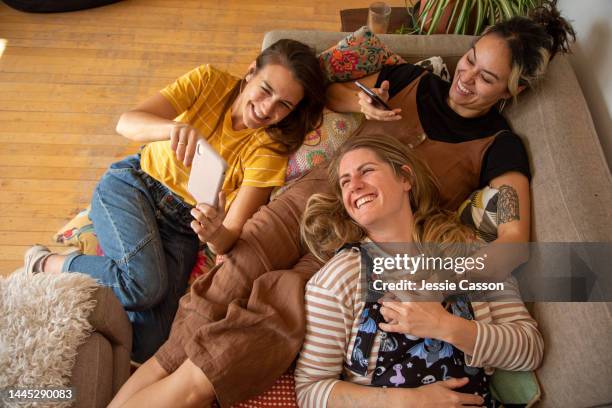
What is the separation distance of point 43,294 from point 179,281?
1.49 ft

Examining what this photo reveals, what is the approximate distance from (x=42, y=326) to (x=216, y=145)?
78 centimetres

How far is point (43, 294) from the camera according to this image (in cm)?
123

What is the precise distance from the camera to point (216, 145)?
1627mm

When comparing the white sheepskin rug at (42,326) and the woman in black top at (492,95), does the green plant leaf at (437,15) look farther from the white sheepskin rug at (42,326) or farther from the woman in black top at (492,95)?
the white sheepskin rug at (42,326)

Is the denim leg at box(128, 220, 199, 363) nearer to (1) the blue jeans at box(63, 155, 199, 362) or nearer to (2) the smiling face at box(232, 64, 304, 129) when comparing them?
(1) the blue jeans at box(63, 155, 199, 362)

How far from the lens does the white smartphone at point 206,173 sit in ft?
3.85

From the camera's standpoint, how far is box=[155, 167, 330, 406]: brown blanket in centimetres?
117

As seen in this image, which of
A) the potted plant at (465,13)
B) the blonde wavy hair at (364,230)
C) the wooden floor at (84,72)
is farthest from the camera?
the wooden floor at (84,72)

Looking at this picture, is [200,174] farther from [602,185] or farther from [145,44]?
[145,44]

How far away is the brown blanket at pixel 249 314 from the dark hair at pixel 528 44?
0.85m

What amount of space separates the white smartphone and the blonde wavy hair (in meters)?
0.31

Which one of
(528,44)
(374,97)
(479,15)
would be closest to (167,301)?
(374,97)

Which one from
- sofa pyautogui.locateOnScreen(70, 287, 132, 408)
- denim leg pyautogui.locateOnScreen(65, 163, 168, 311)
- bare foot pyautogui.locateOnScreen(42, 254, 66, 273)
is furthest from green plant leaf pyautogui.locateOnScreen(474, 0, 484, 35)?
bare foot pyautogui.locateOnScreen(42, 254, 66, 273)

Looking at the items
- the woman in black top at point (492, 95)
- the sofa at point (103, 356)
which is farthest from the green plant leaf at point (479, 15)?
the sofa at point (103, 356)
